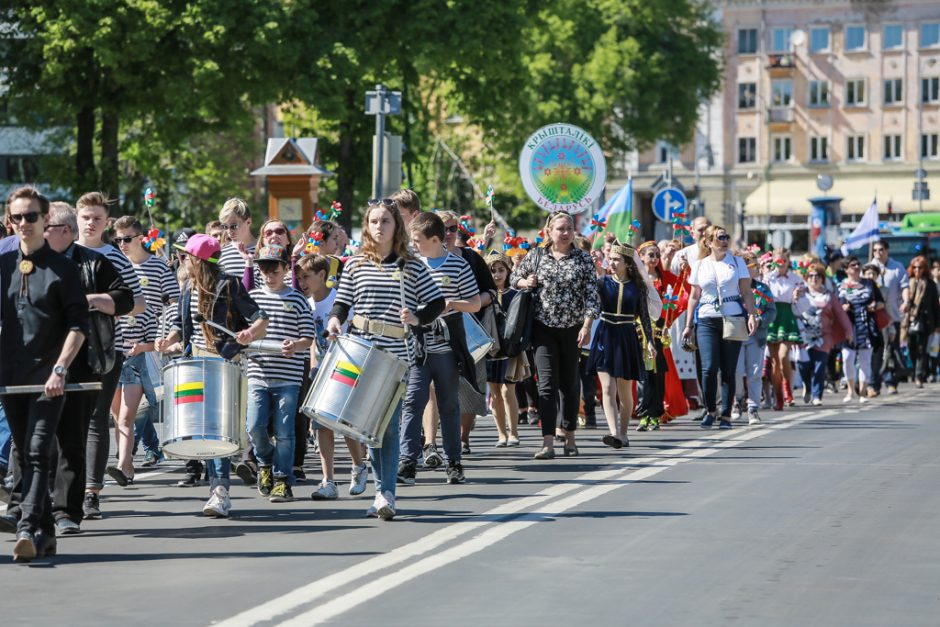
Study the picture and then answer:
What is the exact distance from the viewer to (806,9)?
94625 mm

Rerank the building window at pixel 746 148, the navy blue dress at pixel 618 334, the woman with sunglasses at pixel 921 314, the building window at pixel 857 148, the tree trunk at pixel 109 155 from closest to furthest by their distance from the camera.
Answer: the navy blue dress at pixel 618 334 → the woman with sunglasses at pixel 921 314 → the tree trunk at pixel 109 155 → the building window at pixel 857 148 → the building window at pixel 746 148

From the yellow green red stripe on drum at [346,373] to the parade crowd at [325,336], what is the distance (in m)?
0.02

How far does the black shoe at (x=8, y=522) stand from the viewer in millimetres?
10280

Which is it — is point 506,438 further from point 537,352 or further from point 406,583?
point 406,583

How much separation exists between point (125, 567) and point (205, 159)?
4921 centimetres

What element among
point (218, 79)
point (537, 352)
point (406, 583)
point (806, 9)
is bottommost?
point (406, 583)

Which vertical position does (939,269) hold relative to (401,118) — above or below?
below

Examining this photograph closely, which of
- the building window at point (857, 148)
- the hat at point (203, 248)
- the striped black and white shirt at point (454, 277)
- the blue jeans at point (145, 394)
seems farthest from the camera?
the building window at point (857, 148)

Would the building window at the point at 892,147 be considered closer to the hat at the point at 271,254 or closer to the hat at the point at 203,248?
the hat at the point at 271,254

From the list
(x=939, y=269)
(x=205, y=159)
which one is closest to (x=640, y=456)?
(x=939, y=269)

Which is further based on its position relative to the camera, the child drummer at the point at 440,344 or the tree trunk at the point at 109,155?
the tree trunk at the point at 109,155

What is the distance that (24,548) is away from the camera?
29.8ft

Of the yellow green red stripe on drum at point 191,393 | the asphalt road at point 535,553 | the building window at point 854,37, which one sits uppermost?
the building window at point 854,37

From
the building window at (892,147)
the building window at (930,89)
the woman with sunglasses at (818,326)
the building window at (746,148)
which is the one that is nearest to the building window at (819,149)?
the building window at (746,148)
